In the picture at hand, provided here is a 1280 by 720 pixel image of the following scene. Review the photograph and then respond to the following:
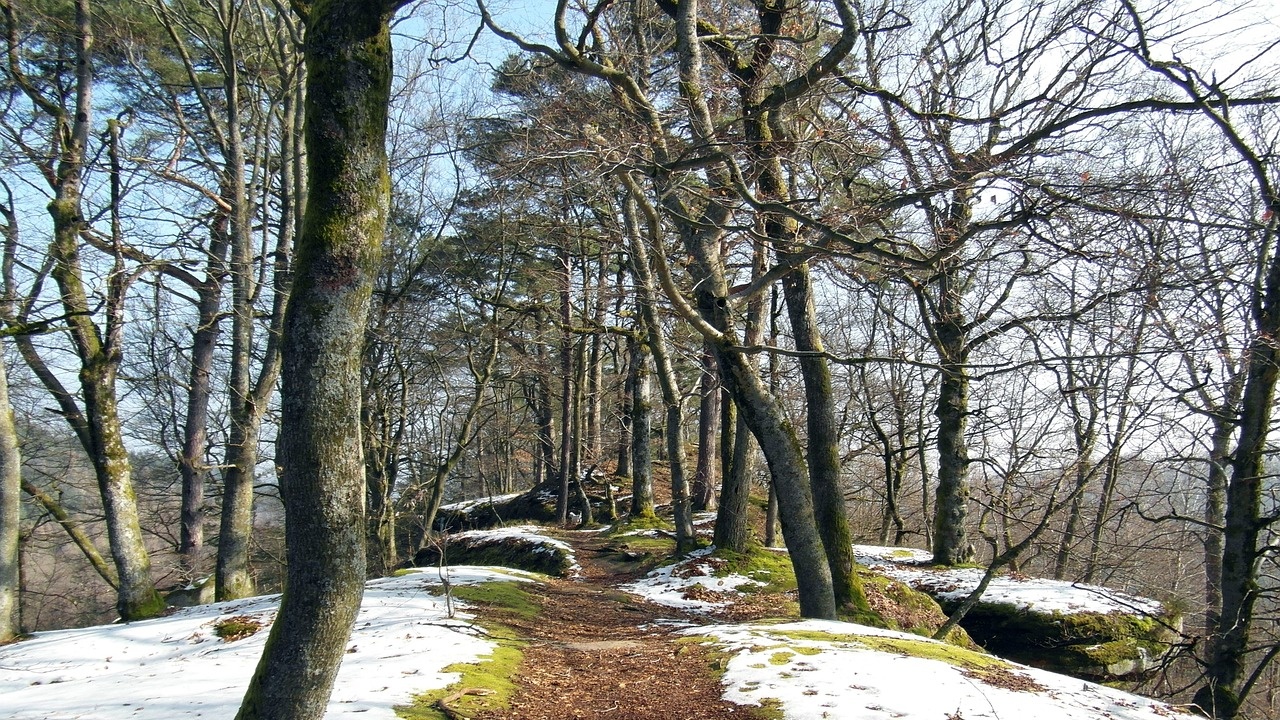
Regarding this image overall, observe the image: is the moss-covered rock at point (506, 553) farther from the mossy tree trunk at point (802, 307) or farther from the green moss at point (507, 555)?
the mossy tree trunk at point (802, 307)

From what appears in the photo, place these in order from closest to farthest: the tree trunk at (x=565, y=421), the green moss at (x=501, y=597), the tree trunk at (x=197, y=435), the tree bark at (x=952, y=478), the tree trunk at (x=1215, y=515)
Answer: the green moss at (x=501, y=597)
the tree trunk at (x=1215, y=515)
the tree bark at (x=952, y=478)
the tree trunk at (x=197, y=435)
the tree trunk at (x=565, y=421)

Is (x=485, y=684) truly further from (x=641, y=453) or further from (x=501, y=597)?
(x=641, y=453)

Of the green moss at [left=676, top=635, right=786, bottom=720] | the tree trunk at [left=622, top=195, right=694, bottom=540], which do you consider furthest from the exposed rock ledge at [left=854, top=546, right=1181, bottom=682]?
the green moss at [left=676, top=635, right=786, bottom=720]

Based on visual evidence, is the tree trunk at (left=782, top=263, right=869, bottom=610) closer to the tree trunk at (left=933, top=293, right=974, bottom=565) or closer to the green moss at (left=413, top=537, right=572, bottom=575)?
the tree trunk at (left=933, top=293, right=974, bottom=565)

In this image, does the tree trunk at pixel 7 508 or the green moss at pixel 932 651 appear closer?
the green moss at pixel 932 651

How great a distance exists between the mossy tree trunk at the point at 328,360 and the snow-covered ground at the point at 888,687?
269 centimetres

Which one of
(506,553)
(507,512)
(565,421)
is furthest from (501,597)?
(507,512)

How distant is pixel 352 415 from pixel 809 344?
21.4 feet

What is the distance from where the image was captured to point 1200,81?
7293 mm

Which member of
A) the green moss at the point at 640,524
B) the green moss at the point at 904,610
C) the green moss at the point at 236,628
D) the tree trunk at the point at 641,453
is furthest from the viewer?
the tree trunk at the point at 641,453

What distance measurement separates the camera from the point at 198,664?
5.58 m

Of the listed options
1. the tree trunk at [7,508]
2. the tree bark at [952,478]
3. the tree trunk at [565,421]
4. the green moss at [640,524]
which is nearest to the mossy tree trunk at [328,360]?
the tree trunk at [7,508]

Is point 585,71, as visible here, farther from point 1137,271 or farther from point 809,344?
point 1137,271

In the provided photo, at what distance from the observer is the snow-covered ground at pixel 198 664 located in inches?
176
